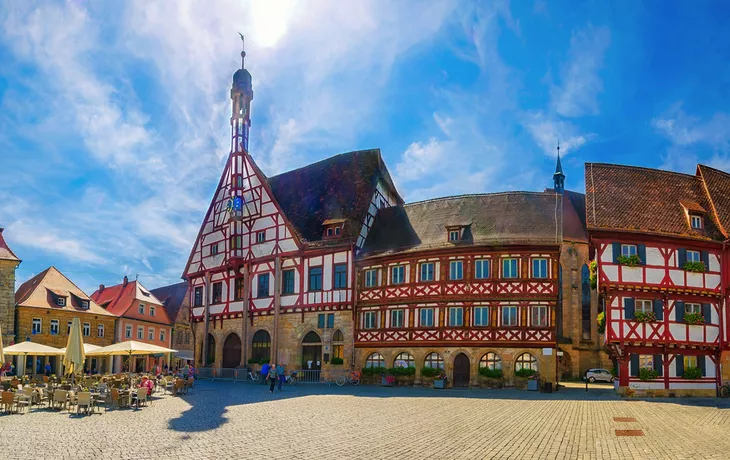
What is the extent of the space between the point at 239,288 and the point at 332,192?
8.69m

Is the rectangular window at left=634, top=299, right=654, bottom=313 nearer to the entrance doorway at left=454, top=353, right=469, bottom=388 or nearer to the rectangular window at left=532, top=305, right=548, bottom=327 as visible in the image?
the rectangular window at left=532, top=305, right=548, bottom=327

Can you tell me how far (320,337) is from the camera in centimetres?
4072

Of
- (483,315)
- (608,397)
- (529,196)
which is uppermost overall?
(529,196)

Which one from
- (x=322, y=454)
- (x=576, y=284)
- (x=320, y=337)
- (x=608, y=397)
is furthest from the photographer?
(x=576, y=284)

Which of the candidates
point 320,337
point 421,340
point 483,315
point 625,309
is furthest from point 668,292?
point 320,337

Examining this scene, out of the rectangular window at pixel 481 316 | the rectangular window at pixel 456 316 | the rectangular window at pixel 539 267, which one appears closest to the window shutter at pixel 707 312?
the rectangular window at pixel 539 267

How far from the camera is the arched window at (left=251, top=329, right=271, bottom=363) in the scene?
141ft

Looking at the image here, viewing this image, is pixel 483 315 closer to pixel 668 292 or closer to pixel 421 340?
pixel 421 340

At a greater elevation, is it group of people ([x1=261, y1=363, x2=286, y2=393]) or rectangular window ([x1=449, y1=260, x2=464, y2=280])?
rectangular window ([x1=449, y1=260, x2=464, y2=280])

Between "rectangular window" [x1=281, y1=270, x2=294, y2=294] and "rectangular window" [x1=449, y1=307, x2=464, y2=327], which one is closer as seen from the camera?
"rectangular window" [x1=449, y1=307, x2=464, y2=327]

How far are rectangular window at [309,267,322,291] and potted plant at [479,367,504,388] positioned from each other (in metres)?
11.2

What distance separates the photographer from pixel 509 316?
34688 millimetres

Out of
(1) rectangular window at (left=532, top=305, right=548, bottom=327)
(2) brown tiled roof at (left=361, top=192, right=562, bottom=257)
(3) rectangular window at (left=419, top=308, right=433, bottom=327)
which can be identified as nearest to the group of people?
(3) rectangular window at (left=419, top=308, right=433, bottom=327)

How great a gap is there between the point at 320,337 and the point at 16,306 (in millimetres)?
23516
